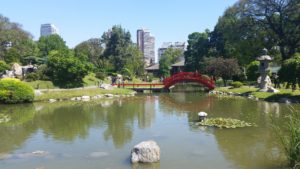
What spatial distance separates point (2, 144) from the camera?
14156 mm

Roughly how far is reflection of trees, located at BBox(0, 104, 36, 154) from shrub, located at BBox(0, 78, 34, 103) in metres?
2.04

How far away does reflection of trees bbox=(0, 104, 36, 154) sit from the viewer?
46.5ft

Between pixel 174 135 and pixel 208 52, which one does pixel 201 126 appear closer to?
pixel 174 135

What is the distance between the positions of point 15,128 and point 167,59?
62579 mm

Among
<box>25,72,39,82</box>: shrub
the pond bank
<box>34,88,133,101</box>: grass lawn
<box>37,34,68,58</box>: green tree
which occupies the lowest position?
A: the pond bank

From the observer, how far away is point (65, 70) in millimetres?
38969

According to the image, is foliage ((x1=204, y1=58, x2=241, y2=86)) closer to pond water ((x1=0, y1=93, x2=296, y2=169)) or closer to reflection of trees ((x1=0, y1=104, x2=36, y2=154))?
pond water ((x1=0, y1=93, x2=296, y2=169))

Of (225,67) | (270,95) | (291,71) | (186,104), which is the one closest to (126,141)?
(186,104)

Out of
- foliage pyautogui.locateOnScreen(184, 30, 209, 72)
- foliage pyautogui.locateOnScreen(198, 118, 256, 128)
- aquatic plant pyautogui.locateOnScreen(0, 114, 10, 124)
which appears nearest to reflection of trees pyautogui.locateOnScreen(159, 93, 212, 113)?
foliage pyautogui.locateOnScreen(198, 118, 256, 128)

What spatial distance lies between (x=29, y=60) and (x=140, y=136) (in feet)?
121

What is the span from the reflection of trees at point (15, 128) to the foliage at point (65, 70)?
39.4 feet

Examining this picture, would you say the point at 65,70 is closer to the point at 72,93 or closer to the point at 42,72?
the point at 42,72

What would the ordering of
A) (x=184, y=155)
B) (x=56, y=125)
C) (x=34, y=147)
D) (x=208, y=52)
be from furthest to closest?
(x=208, y=52) < (x=56, y=125) < (x=34, y=147) < (x=184, y=155)

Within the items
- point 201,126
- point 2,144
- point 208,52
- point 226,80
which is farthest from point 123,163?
point 208,52
